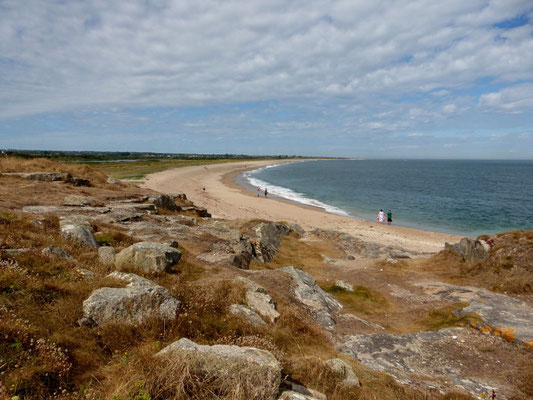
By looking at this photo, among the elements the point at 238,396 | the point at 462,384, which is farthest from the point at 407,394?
the point at 238,396

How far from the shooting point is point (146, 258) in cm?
917

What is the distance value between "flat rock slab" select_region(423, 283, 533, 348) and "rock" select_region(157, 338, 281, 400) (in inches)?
378

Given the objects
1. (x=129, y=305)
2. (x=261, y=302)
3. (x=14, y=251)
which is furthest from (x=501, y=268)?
(x=14, y=251)

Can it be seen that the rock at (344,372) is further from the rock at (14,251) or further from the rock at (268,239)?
the rock at (268,239)

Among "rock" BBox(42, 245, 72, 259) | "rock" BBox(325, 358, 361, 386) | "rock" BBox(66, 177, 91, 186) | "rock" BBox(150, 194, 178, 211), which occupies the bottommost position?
"rock" BBox(325, 358, 361, 386)

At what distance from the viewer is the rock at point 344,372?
583 cm

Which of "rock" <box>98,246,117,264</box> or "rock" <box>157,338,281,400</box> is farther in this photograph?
"rock" <box>98,246,117,264</box>

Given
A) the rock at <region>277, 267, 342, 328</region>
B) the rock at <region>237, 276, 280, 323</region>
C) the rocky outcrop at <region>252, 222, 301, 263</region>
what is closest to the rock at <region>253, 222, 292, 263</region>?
Result: the rocky outcrop at <region>252, 222, 301, 263</region>

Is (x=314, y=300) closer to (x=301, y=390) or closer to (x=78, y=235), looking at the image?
(x=301, y=390)

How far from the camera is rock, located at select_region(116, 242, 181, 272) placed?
8977mm

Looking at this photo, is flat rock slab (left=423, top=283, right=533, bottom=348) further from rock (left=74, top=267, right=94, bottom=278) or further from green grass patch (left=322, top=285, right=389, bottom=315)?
rock (left=74, top=267, right=94, bottom=278)

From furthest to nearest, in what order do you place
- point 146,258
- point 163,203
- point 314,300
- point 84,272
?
point 163,203, point 314,300, point 146,258, point 84,272

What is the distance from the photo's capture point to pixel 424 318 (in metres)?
11.9

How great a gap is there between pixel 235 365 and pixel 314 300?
744 cm
